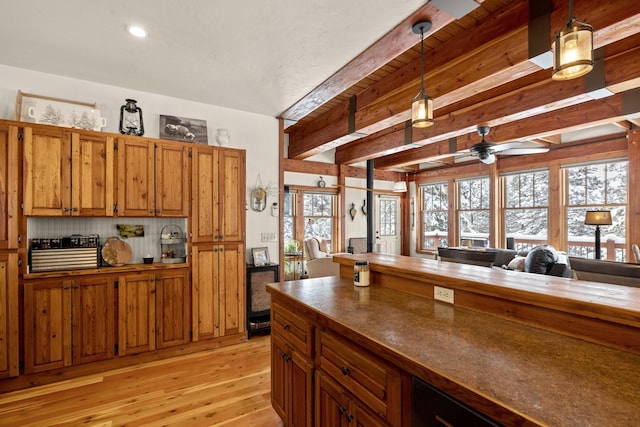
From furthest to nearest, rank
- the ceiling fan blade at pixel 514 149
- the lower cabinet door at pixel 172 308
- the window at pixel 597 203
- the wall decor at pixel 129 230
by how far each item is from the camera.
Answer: the window at pixel 597 203 → the ceiling fan blade at pixel 514 149 → the wall decor at pixel 129 230 → the lower cabinet door at pixel 172 308

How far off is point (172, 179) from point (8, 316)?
1714 mm

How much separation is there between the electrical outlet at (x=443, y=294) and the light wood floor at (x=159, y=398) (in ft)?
4.75

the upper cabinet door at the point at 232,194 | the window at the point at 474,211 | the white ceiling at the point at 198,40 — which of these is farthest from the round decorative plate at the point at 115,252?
the window at the point at 474,211

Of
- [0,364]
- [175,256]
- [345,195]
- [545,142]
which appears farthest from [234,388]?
[545,142]

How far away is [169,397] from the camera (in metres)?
2.50

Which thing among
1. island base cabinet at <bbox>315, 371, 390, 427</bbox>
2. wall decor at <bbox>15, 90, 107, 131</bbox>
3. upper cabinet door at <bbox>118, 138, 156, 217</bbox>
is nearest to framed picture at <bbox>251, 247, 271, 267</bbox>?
upper cabinet door at <bbox>118, 138, 156, 217</bbox>

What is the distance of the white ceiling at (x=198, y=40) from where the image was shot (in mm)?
2045

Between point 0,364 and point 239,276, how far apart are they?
6.67 feet

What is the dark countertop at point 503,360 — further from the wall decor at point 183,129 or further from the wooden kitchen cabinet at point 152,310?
the wall decor at point 183,129

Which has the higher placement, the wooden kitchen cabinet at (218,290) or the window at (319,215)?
the window at (319,215)

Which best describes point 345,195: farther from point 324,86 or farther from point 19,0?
point 19,0

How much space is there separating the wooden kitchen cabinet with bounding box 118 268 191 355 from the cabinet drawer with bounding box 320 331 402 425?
2.22 metres

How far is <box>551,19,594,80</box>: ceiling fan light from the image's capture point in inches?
54.6

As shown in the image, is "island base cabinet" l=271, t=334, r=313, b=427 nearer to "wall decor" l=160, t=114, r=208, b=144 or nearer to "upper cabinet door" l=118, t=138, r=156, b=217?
"upper cabinet door" l=118, t=138, r=156, b=217
